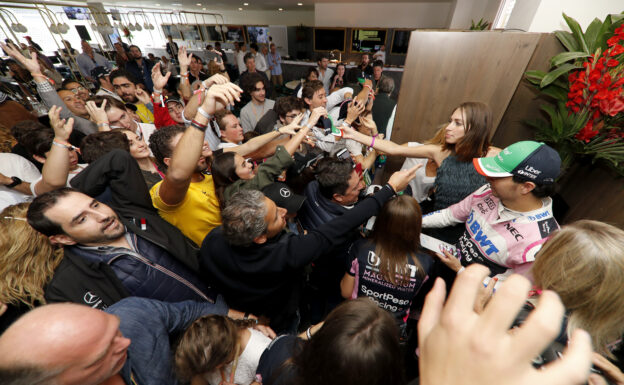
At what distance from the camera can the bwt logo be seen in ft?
4.96

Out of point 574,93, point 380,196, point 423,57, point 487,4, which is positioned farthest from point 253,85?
point 487,4

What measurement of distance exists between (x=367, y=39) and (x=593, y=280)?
41.7 ft

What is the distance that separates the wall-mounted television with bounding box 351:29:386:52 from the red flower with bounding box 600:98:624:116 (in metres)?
10.7

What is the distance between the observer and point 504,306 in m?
0.40

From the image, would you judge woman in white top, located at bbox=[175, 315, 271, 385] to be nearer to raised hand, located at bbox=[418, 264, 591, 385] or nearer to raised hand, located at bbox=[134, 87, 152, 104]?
raised hand, located at bbox=[418, 264, 591, 385]

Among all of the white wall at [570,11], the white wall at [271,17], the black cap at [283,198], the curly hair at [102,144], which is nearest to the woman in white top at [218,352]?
the black cap at [283,198]

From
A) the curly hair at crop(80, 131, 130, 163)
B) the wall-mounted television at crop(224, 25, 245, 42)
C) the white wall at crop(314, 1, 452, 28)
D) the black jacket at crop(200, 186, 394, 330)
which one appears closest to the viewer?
the black jacket at crop(200, 186, 394, 330)

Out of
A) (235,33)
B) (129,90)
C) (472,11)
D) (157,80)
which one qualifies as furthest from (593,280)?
(235,33)

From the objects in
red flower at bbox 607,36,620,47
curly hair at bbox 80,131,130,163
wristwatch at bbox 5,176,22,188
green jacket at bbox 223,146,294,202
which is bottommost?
wristwatch at bbox 5,176,22,188

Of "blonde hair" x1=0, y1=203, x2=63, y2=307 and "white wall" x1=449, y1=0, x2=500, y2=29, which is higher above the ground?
"white wall" x1=449, y1=0, x2=500, y2=29

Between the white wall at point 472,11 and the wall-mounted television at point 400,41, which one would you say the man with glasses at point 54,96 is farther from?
the wall-mounted television at point 400,41

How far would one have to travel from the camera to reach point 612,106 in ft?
6.01

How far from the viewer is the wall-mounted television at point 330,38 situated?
37.6 feet

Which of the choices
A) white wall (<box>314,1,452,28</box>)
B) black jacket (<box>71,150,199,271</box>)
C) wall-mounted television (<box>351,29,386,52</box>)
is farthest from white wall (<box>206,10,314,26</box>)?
black jacket (<box>71,150,199,271</box>)
